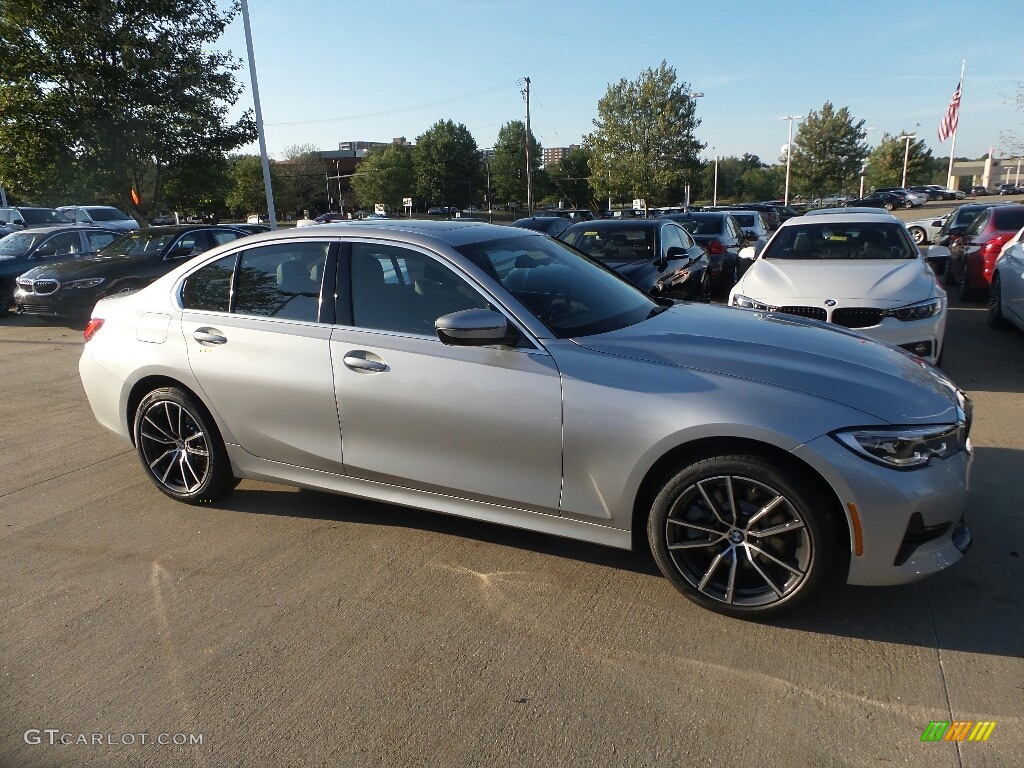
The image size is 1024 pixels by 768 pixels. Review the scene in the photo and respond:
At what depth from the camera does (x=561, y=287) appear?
3.88m

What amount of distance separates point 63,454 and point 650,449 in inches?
191

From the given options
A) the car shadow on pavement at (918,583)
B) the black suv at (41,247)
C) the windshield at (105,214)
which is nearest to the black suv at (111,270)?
the black suv at (41,247)

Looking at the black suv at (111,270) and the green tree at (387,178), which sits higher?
the green tree at (387,178)

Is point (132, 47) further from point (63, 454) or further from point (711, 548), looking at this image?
point (711, 548)

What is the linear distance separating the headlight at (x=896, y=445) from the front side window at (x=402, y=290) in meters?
1.75

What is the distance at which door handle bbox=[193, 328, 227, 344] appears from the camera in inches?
166

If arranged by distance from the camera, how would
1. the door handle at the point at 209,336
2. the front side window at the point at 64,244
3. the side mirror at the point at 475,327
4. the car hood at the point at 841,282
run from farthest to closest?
the front side window at the point at 64,244 → the car hood at the point at 841,282 → the door handle at the point at 209,336 → the side mirror at the point at 475,327

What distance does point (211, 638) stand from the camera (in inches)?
124

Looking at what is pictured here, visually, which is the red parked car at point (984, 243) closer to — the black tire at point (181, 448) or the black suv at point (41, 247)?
the black tire at point (181, 448)

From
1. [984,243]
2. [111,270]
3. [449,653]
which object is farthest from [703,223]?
[449,653]

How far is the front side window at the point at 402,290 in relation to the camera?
3.63 metres

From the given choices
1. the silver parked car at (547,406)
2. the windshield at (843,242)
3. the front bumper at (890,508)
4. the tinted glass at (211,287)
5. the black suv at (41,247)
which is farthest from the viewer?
the black suv at (41,247)

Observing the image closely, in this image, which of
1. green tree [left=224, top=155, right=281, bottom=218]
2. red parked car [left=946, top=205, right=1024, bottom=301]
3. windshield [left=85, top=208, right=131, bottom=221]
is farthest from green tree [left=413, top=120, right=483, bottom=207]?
red parked car [left=946, top=205, right=1024, bottom=301]

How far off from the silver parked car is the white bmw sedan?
2664 mm
